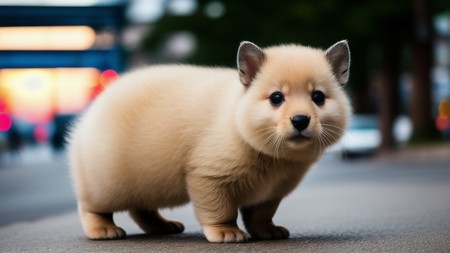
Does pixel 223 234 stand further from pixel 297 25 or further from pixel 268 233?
pixel 297 25

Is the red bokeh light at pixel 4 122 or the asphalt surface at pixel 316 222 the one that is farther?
the red bokeh light at pixel 4 122

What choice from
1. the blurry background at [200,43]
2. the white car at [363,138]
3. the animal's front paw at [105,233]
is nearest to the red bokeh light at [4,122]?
the blurry background at [200,43]

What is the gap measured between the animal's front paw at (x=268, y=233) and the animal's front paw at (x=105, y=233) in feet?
3.30

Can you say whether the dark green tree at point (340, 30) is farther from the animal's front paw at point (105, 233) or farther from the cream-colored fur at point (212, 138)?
the animal's front paw at point (105, 233)

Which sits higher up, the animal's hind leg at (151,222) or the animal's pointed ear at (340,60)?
the animal's pointed ear at (340,60)

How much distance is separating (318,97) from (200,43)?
28.7 metres

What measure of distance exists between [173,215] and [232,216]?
4582 millimetres

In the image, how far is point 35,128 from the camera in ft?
135

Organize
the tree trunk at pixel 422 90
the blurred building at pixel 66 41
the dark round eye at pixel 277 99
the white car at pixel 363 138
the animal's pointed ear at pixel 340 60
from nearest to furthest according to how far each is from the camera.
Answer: the dark round eye at pixel 277 99 → the animal's pointed ear at pixel 340 60 → the blurred building at pixel 66 41 → the tree trunk at pixel 422 90 → the white car at pixel 363 138

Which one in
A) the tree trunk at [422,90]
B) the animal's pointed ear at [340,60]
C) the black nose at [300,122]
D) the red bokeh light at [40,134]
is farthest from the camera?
the red bokeh light at [40,134]

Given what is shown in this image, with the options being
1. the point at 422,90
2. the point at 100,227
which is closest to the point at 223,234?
the point at 100,227

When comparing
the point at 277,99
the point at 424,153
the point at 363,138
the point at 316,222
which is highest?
the point at 277,99

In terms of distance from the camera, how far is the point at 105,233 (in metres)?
7.22

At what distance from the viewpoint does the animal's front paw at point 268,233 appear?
7199 millimetres
